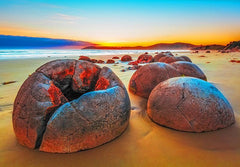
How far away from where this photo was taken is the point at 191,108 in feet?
8.02

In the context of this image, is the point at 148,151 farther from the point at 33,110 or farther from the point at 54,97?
the point at 33,110

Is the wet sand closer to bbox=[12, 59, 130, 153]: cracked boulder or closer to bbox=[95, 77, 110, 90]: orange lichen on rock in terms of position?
bbox=[12, 59, 130, 153]: cracked boulder

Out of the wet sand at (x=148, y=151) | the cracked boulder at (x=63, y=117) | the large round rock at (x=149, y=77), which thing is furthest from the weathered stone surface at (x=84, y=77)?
the large round rock at (x=149, y=77)

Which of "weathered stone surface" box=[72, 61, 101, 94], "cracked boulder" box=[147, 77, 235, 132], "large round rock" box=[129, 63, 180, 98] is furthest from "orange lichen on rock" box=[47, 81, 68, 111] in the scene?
"large round rock" box=[129, 63, 180, 98]

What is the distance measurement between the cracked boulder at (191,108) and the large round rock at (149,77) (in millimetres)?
1178

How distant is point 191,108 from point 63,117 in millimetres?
1850

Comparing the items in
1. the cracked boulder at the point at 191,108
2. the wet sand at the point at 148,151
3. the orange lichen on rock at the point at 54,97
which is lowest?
the wet sand at the point at 148,151

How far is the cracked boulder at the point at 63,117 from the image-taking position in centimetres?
193

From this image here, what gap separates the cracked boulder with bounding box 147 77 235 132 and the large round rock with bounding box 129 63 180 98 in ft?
3.87

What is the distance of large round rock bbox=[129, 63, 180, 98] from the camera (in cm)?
399

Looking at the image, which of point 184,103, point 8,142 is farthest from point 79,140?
point 184,103

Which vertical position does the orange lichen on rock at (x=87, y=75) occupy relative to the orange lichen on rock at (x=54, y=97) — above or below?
above

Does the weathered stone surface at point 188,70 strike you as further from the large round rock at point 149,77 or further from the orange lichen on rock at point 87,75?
the orange lichen on rock at point 87,75

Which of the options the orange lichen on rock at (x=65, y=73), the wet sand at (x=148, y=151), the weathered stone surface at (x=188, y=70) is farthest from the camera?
the weathered stone surface at (x=188, y=70)
